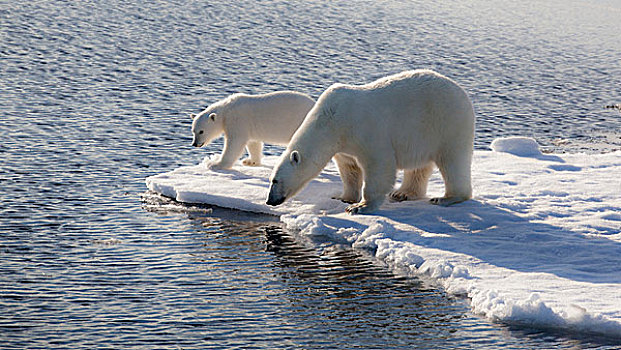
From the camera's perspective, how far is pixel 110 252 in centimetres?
874

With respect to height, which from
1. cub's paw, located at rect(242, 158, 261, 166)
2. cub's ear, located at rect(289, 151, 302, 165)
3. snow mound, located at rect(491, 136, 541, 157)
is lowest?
cub's paw, located at rect(242, 158, 261, 166)

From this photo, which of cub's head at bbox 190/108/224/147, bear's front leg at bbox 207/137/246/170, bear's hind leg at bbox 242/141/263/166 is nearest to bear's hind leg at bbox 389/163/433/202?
bear's front leg at bbox 207/137/246/170

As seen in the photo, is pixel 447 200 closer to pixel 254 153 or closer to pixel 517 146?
pixel 254 153

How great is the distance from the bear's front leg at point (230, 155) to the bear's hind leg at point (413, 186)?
7.98 feet

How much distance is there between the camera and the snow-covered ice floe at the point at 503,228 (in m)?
7.39

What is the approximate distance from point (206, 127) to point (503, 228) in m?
4.77

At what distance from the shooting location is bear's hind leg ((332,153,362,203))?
10555 mm

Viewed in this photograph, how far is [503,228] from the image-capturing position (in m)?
9.37

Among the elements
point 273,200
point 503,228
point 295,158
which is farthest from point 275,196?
point 503,228

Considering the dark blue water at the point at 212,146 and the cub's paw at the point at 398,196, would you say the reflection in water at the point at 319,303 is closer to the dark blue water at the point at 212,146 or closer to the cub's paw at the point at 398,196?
the dark blue water at the point at 212,146

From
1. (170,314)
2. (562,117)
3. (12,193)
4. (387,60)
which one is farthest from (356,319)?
(387,60)

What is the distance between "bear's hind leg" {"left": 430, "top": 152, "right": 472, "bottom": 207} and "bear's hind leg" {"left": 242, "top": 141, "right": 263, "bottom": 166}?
10.6 feet

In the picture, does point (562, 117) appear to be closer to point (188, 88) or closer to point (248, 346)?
point (188, 88)

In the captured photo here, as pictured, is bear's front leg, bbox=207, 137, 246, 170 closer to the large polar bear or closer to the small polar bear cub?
the small polar bear cub
